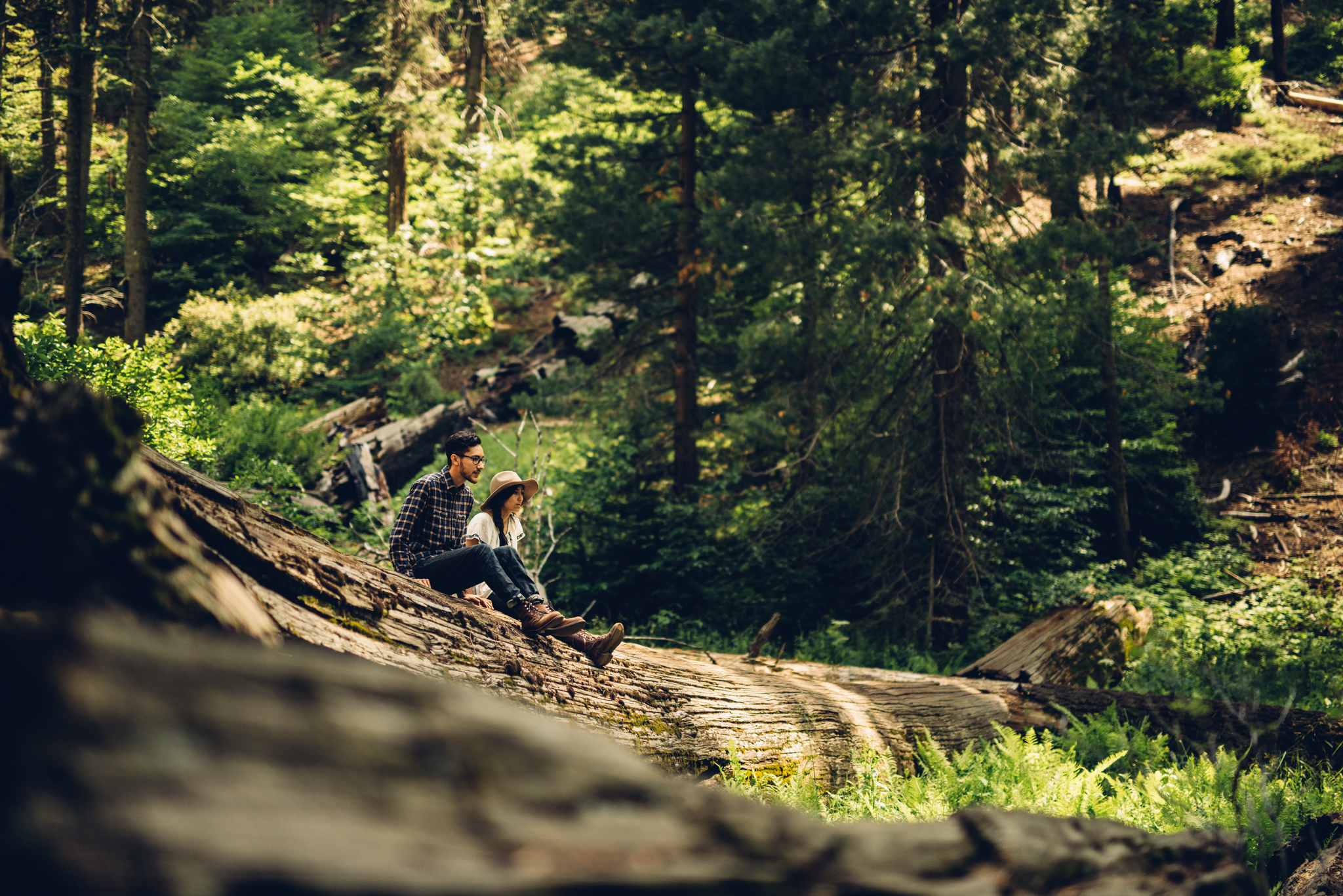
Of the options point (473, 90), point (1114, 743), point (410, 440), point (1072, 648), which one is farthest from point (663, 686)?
point (473, 90)

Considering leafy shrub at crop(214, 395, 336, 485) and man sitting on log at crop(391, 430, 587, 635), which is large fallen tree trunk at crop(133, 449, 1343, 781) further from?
leafy shrub at crop(214, 395, 336, 485)

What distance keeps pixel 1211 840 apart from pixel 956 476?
9.42 metres

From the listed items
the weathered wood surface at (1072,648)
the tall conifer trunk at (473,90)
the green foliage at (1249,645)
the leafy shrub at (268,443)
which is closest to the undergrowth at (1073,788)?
the weathered wood surface at (1072,648)

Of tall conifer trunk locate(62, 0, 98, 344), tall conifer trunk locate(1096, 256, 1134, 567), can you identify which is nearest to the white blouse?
tall conifer trunk locate(1096, 256, 1134, 567)

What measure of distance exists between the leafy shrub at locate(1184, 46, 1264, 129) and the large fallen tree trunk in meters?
21.7

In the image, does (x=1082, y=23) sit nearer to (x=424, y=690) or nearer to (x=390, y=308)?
(x=424, y=690)

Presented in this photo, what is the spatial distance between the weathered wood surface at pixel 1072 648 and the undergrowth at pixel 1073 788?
63.7 inches

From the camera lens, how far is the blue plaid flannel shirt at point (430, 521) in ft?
15.1

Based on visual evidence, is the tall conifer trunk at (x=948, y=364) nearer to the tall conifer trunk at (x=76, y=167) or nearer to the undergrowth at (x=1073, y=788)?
the undergrowth at (x=1073, y=788)

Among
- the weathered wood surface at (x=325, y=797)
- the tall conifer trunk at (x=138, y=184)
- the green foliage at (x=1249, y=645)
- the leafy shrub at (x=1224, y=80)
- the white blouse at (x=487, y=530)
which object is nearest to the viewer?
the weathered wood surface at (x=325, y=797)

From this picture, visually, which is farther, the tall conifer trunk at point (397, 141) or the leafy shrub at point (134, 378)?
the tall conifer trunk at point (397, 141)

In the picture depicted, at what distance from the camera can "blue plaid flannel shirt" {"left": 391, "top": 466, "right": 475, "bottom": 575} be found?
15.1 feet

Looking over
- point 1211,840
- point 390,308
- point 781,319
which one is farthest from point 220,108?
point 1211,840

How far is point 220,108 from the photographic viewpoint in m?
23.3
